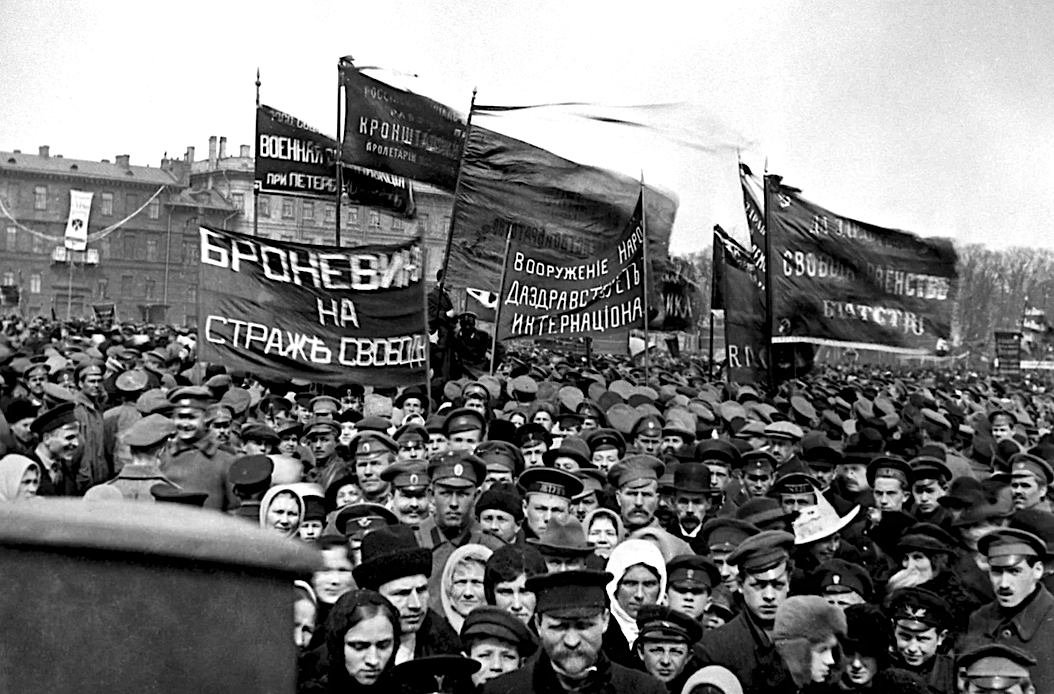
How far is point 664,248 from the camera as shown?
2373cm

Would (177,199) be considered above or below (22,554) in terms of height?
above

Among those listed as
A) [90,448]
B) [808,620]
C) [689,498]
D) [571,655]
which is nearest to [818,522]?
[689,498]

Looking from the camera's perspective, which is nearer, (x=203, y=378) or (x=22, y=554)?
(x=22, y=554)

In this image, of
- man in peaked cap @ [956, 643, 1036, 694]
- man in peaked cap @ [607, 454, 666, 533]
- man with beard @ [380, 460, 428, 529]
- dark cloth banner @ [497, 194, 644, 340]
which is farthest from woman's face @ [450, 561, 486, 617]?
dark cloth banner @ [497, 194, 644, 340]

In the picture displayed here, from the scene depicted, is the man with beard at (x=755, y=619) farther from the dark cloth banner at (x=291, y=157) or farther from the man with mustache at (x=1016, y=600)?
the dark cloth banner at (x=291, y=157)

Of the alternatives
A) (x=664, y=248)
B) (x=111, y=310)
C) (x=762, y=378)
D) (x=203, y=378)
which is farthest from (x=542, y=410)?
(x=111, y=310)

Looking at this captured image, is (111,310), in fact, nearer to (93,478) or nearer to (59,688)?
(93,478)

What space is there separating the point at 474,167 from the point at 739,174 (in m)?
3.61

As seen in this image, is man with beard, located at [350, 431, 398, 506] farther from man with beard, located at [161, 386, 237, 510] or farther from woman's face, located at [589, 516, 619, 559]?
woman's face, located at [589, 516, 619, 559]

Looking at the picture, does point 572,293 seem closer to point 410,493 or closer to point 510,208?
point 510,208

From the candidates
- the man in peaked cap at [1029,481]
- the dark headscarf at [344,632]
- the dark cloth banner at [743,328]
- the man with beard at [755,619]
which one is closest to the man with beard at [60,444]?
the man with beard at [755,619]

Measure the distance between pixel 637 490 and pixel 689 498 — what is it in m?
0.37

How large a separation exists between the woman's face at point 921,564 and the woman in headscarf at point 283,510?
2.62 m

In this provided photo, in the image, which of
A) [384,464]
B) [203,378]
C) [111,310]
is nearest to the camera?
[384,464]
